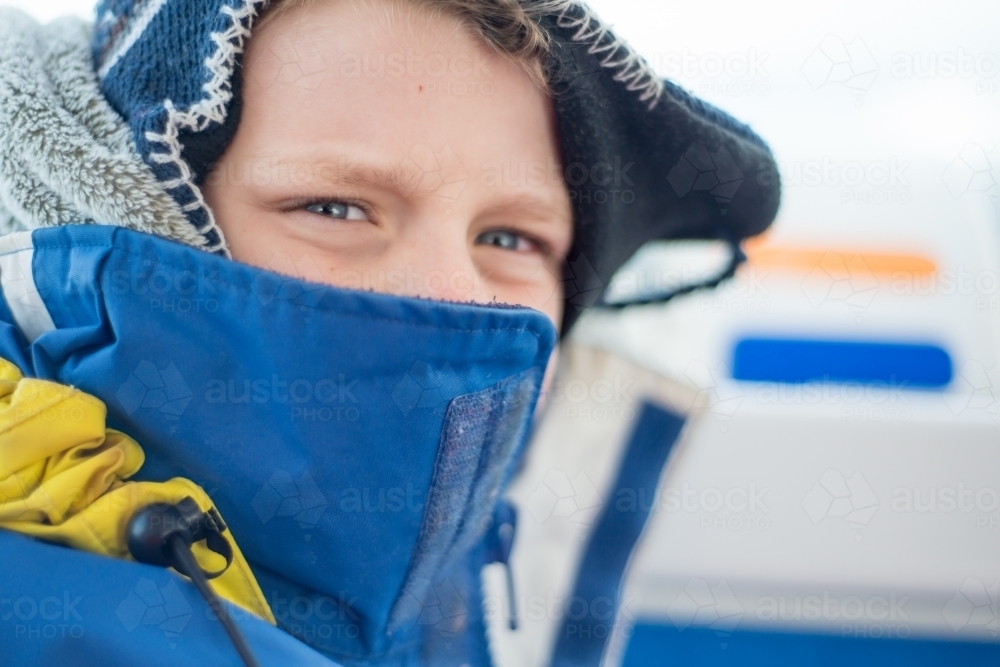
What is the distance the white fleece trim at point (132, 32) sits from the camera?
2.28 ft

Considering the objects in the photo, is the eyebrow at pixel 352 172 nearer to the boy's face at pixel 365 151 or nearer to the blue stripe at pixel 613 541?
the boy's face at pixel 365 151

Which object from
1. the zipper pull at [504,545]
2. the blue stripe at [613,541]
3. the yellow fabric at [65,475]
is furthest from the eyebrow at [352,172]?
the blue stripe at [613,541]

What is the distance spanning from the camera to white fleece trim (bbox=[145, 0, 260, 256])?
64 cm

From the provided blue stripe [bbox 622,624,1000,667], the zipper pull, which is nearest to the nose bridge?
the zipper pull

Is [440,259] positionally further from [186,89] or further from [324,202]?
[186,89]

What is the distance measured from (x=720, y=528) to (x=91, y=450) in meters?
0.84

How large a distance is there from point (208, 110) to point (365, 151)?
13cm

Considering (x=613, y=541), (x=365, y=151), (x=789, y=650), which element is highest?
(x=365, y=151)

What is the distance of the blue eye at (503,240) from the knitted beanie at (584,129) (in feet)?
0.23

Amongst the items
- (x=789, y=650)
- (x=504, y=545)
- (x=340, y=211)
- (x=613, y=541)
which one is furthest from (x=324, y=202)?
(x=789, y=650)

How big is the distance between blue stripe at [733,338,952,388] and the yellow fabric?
91 centimetres

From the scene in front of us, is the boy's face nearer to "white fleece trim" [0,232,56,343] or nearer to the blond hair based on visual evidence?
the blond hair

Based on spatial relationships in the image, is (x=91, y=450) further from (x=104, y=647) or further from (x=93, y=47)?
(x=93, y=47)

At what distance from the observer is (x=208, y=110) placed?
2.13ft
